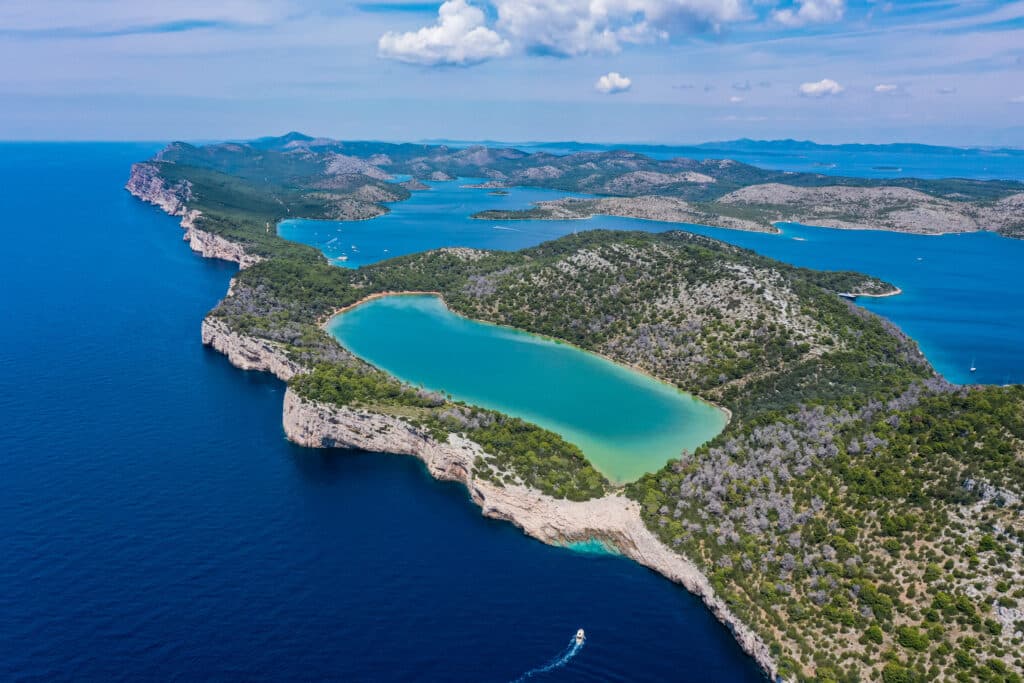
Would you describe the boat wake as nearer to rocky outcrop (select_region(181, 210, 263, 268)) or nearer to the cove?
the cove

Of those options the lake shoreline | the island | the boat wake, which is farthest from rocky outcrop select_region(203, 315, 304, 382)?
the boat wake

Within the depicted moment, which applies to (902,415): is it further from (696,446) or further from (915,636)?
(915,636)

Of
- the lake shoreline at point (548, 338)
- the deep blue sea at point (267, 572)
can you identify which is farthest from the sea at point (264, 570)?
the lake shoreline at point (548, 338)

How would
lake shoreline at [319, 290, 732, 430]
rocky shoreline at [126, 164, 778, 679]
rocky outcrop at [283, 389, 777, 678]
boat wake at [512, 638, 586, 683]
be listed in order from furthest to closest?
lake shoreline at [319, 290, 732, 430] → rocky outcrop at [283, 389, 777, 678] → rocky shoreline at [126, 164, 778, 679] → boat wake at [512, 638, 586, 683]

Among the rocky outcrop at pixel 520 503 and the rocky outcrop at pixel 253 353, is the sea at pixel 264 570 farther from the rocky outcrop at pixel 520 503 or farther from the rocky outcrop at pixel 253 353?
the rocky outcrop at pixel 253 353

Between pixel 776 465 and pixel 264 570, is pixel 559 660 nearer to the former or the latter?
pixel 264 570

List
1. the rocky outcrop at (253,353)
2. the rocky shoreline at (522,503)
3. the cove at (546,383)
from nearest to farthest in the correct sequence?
1. the rocky shoreline at (522,503)
2. the cove at (546,383)
3. the rocky outcrop at (253,353)

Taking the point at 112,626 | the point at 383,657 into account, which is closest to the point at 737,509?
the point at 383,657

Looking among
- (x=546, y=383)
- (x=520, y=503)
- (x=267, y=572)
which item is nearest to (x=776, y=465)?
(x=520, y=503)
